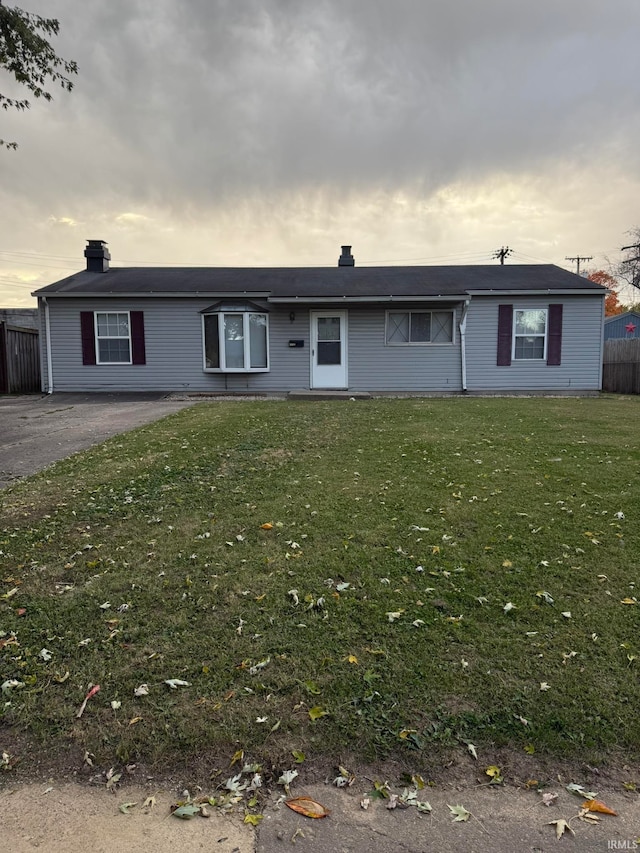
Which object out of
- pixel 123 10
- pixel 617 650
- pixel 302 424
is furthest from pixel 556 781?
pixel 123 10

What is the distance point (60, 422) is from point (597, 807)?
9.53 m

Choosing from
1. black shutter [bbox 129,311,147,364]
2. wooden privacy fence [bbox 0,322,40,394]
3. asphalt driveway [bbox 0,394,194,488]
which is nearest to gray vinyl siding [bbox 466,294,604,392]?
asphalt driveway [bbox 0,394,194,488]

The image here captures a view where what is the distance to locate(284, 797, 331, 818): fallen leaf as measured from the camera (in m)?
1.62

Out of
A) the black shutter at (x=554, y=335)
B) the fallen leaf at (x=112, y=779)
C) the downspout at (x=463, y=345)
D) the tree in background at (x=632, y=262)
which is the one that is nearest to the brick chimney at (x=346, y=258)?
the downspout at (x=463, y=345)

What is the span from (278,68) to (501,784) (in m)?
13.9

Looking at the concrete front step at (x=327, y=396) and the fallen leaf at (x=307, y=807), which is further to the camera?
the concrete front step at (x=327, y=396)

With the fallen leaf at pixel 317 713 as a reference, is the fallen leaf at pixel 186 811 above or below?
below

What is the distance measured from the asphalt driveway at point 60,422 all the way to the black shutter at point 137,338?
117cm

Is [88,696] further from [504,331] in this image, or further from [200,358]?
[504,331]

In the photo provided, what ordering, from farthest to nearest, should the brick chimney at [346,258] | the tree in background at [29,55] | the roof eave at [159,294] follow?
1. the brick chimney at [346,258]
2. the roof eave at [159,294]
3. the tree in background at [29,55]

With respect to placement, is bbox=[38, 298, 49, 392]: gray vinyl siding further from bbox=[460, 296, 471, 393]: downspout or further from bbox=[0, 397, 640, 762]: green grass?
bbox=[460, 296, 471, 393]: downspout

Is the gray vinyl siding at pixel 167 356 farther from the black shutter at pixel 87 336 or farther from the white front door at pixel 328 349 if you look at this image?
the white front door at pixel 328 349

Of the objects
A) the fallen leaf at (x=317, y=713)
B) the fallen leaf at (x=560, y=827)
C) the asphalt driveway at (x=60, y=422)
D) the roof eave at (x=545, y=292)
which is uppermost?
the roof eave at (x=545, y=292)

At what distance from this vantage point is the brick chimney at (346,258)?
18.9 meters
